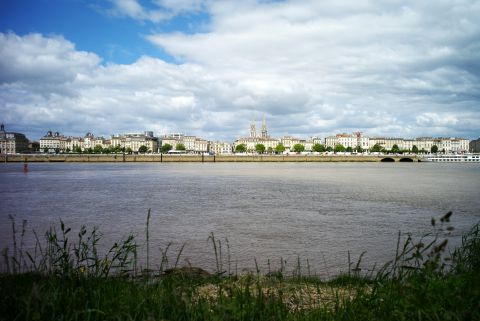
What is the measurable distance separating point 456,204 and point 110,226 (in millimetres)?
23793

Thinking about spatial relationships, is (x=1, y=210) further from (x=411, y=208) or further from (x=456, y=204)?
(x=456, y=204)

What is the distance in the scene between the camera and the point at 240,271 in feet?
41.4

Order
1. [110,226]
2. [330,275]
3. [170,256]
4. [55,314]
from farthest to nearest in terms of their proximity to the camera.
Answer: [110,226]
[170,256]
[330,275]
[55,314]

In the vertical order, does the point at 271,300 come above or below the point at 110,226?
above

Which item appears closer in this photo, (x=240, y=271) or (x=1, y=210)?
(x=240, y=271)

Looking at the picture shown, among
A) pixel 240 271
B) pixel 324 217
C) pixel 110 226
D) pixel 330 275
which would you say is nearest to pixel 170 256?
pixel 240 271

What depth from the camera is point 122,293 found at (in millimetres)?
7113

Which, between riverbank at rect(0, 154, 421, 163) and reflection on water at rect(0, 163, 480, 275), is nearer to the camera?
reflection on water at rect(0, 163, 480, 275)

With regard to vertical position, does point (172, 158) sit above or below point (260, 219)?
above

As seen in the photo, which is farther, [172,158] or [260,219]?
[172,158]

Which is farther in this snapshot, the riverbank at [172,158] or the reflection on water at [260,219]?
the riverbank at [172,158]

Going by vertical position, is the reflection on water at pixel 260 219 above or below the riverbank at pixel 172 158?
below

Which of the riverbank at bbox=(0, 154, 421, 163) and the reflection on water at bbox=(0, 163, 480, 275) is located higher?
the riverbank at bbox=(0, 154, 421, 163)

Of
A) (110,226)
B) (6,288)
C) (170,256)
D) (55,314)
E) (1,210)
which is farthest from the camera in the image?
(1,210)
